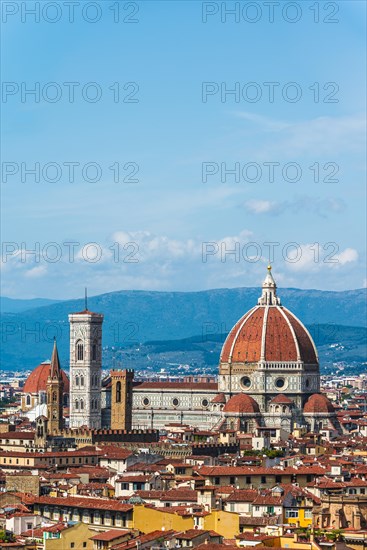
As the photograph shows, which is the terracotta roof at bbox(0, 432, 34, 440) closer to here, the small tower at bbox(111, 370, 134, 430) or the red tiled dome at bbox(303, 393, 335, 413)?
the small tower at bbox(111, 370, 134, 430)

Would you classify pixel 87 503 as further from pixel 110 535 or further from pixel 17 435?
pixel 17 435

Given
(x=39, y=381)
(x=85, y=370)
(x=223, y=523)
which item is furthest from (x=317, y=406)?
(x=223, y=523)

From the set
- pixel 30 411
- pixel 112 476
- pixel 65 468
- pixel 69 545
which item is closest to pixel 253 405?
pixel 30 411

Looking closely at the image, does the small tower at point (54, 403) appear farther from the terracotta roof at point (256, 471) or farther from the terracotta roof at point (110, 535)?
the terracotta roof at point (110, 535)

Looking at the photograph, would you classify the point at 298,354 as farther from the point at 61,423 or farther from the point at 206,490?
the point at 206,490

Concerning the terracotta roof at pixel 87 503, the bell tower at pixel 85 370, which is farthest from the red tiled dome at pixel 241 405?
the terracotta roof at pixel 87 503

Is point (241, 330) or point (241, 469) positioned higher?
point (241, 330)
